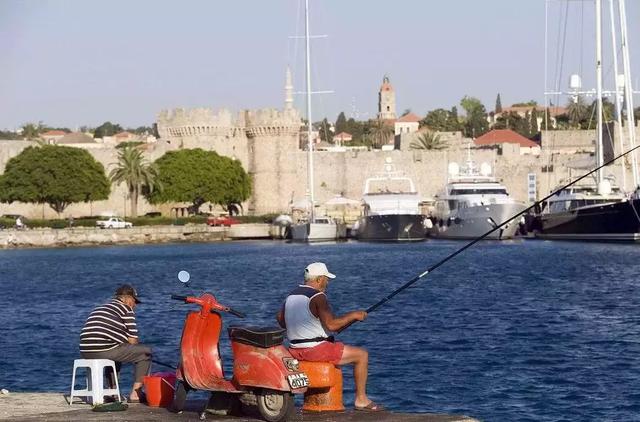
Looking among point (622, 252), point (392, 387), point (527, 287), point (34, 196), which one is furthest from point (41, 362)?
point (34, 196)

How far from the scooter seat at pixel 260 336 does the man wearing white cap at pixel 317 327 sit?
8.0 inches

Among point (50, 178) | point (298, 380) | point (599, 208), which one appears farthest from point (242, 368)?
point (50, 178)

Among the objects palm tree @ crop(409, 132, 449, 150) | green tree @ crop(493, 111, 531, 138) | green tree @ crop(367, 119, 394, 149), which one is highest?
green tree @ crop(493, 111, 531, 138)

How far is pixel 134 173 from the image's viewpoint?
67250mm

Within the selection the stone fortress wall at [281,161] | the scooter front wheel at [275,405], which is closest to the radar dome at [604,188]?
the stone fortress wall at [281,161]

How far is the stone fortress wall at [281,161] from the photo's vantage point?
228ft

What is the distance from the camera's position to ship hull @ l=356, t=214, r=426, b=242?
57625 mm

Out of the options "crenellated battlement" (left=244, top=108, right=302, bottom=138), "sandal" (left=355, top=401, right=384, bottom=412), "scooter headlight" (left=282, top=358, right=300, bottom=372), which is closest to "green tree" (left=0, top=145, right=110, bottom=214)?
"crenellated battlement" (left=244, top=108, right=302, bottom=138)

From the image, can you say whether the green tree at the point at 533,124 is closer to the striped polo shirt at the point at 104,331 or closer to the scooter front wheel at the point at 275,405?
the striped polo shirt at the point at 104,331

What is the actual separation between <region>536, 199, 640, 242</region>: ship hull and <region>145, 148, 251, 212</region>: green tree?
18.6 m

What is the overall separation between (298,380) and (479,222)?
45.5 m

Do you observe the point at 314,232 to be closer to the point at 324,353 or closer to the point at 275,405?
the point at 324,353

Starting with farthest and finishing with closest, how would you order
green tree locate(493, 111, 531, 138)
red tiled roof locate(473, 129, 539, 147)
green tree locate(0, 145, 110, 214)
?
green tree locate(493, 111, 531, 138), red tiled roof locate(473, 129, 539, 147), green tree locate(0, 145, 110, 214)

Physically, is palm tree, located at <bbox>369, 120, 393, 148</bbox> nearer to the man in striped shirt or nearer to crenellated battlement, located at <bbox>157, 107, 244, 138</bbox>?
crenellated battlement, located at <bbox>157, 107, 244, 138</bbox>
